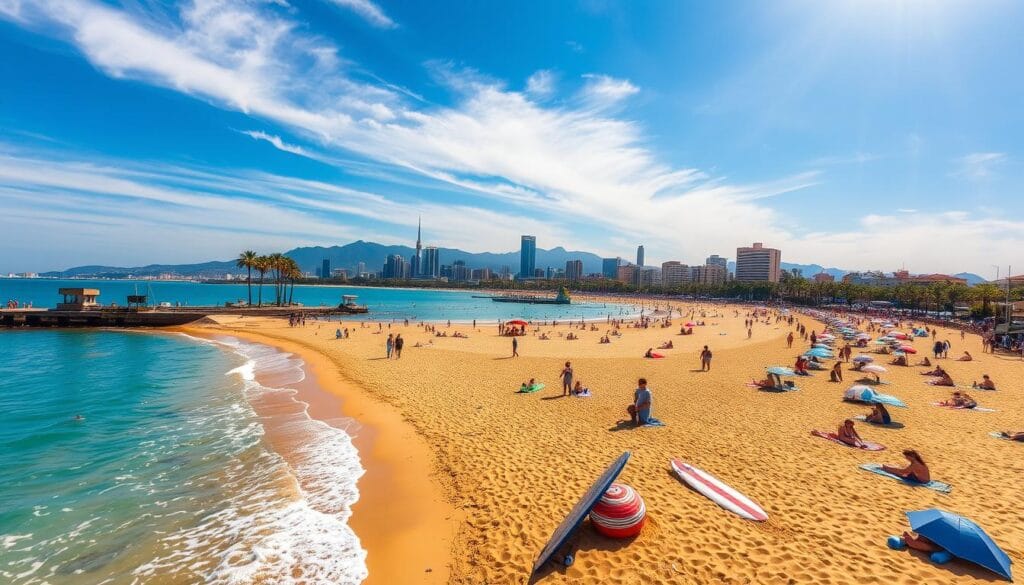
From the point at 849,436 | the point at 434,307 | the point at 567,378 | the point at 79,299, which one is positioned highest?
the point at 79,299

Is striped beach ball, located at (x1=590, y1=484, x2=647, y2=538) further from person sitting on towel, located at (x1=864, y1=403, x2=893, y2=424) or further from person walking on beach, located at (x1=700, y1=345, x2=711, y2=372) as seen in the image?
person walking on beach, located at (x1=700, y1=345, x2=711, y2=372)

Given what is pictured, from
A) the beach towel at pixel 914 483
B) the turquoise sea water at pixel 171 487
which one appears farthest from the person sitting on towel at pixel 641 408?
the turquoise sea water at pixel 171 487

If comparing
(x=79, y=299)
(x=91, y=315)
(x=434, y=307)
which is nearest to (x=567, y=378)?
(x=91, y=315)

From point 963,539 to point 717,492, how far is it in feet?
9.20

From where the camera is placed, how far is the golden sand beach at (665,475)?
545 centimetres

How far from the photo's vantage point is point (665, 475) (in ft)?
25.9

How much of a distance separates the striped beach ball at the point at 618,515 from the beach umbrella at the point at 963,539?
3.56 meters

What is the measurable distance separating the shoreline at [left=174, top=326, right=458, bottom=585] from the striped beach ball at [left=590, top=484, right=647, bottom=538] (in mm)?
2109

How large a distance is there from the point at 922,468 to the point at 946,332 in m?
49.3

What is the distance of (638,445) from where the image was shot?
969cm

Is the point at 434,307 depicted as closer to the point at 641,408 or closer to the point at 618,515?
the point at 641,408

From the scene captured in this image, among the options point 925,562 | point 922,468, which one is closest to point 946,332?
point 922,468

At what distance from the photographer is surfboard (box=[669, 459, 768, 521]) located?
6.44 m

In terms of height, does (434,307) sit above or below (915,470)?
below
